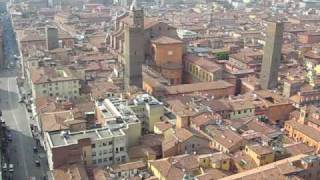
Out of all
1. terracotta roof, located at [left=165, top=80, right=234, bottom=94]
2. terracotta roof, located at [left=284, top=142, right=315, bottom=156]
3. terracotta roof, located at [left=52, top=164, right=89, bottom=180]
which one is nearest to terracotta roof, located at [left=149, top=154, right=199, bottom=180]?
terracotta roof, located at [left=52, top=164, right=89, bottom=180]

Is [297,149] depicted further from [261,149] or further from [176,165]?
[176,165]

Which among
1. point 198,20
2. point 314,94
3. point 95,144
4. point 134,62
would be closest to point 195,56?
point 134,62

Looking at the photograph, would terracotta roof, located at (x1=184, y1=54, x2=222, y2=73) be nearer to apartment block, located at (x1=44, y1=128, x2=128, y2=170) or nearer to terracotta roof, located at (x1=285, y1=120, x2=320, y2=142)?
terracotta roof, located at (x1=285, y1=120, x2=320, y2=142)

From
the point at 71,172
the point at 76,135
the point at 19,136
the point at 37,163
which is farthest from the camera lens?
the point at 19,136

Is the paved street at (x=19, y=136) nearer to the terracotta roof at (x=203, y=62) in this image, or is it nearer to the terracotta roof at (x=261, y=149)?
the terracotta roof at (x=261, y=149)

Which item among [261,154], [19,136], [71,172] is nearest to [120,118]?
[71,172]

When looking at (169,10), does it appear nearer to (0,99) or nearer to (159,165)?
(0,99)

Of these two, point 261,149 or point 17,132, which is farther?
point 17,132

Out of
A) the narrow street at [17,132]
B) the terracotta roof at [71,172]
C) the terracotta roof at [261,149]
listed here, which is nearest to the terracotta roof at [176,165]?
the terracotta roof at [261,149]
